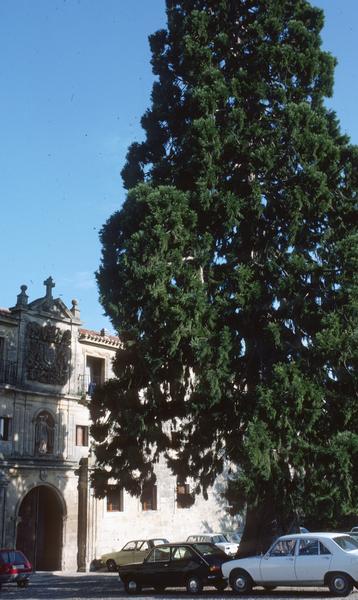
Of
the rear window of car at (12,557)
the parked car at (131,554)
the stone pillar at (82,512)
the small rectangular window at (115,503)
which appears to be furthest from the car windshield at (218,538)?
the rear window of car at (12,557)

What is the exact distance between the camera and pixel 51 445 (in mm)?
30547

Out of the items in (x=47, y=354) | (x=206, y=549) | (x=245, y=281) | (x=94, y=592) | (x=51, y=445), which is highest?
(x=47, y=354)

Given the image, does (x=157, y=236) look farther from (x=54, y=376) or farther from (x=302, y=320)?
(x=54, y=376)

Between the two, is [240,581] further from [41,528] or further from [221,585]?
[41,528]

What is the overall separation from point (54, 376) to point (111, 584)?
11.0m

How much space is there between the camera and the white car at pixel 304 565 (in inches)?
595

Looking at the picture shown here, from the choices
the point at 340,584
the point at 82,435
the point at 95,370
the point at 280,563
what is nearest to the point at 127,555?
the point at 82,435

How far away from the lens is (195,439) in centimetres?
2017

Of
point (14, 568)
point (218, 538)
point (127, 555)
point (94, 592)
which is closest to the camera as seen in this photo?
point (94, 592)

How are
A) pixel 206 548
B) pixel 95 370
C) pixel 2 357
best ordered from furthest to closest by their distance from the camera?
1. pixel 95 370
2. pixel 2 357
3. pixel 206 548

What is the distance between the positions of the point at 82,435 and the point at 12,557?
31.3 ft

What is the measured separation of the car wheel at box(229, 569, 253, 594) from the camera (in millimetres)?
16828

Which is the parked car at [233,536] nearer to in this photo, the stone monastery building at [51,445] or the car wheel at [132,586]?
the stone monastery building at [51,445]

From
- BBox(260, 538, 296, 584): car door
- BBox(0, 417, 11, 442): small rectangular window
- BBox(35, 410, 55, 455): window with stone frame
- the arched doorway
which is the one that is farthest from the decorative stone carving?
BBox(260, 538, 296, 584): car door
